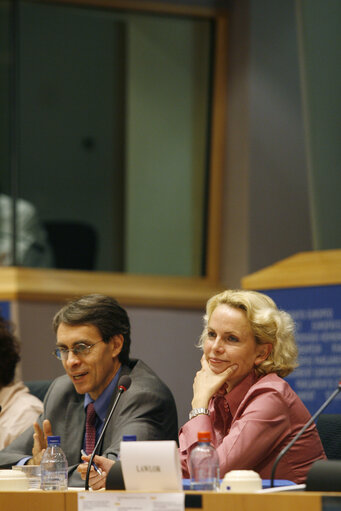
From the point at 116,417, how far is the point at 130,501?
1.04 meters

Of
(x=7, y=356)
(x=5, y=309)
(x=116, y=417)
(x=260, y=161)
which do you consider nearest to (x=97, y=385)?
(x=116, y=417)

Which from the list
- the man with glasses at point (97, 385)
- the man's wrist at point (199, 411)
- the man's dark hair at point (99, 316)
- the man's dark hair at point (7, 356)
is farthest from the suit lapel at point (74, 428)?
the man's dark hair at point (7, 356)

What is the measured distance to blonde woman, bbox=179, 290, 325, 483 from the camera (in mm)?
2695

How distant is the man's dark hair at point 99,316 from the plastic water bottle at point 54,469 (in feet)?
2.06

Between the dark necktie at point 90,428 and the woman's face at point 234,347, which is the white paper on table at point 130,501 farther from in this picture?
the dark necktie at point 90,428

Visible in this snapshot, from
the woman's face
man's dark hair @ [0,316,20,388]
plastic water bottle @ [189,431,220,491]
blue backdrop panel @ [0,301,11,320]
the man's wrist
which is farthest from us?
blue backdrop panel @ [0,301,11,320]

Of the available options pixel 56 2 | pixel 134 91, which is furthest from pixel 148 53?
pixel 56 2

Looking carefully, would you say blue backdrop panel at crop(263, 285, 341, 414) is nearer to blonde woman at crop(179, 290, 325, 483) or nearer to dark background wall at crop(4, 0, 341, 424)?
blonde woman at crop(179, 290, 325, 483)

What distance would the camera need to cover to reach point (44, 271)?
620 cm

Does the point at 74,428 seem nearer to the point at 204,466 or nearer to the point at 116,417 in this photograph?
the point at 116,417

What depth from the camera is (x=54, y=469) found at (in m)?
2.53

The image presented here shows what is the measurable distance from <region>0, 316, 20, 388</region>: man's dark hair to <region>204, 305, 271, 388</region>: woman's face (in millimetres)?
1355

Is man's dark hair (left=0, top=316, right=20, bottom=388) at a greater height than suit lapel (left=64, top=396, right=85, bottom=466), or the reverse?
man's dark hair (left=0, top=316, right=20, bottom=388)

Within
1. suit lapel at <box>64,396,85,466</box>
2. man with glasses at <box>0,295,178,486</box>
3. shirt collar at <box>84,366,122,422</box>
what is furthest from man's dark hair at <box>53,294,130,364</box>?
suit lapel at <box>64,396,85,466</box>
